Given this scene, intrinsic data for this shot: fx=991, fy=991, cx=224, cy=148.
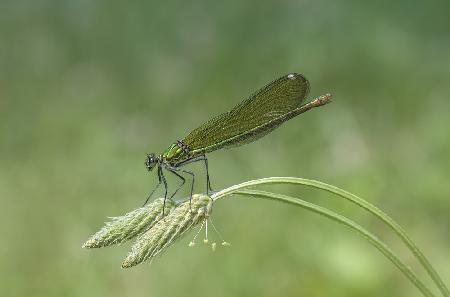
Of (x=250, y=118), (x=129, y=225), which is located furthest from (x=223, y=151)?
(x=129, y=225)

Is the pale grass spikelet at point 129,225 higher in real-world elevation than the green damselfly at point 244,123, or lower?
lower

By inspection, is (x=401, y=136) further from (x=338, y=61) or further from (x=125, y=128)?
(x=125, y=128)

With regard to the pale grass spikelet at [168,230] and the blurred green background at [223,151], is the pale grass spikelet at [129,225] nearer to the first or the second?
the pale grass spikelet at [168,230]

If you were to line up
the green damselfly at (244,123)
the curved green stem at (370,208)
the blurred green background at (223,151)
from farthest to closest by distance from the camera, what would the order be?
the blurred green background at (223,151), the green damselfly at (244,123), the curved green stem at (370,208)

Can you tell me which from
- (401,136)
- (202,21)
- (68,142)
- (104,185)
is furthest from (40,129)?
(401,136)

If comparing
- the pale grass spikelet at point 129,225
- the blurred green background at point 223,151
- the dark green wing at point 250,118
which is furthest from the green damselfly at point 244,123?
the blurred green background at point 223,151
